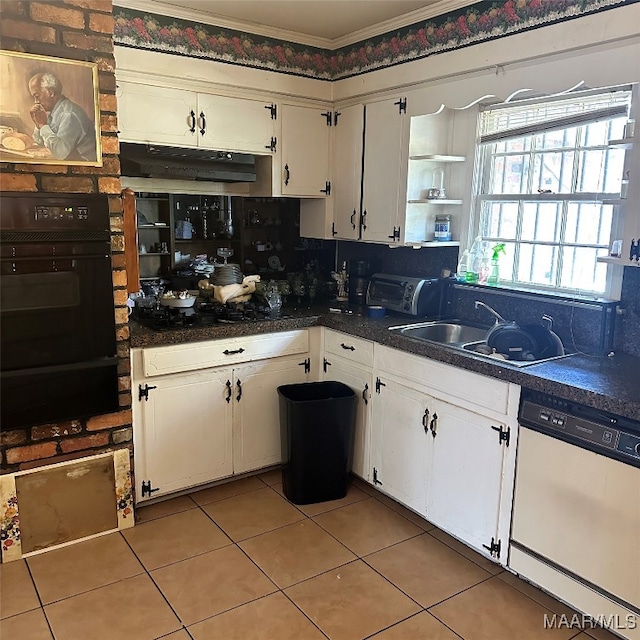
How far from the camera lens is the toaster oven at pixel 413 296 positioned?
328 cm

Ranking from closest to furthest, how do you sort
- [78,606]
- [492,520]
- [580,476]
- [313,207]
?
[580,476]
[78,606]
[492,520]
[313,207]

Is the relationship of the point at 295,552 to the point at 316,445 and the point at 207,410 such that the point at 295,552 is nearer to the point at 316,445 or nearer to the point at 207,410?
the point at 316,445

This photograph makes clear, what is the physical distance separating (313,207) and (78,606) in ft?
8.51

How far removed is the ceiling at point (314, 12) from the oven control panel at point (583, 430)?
6.53 ft

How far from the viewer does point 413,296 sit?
3.28 meters

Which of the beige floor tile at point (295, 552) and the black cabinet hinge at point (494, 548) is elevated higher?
the black cabinet hinge at point (494, 548)

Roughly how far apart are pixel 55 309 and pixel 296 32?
2.13 metres

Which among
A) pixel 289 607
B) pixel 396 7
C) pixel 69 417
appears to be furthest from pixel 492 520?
pixel 396 7

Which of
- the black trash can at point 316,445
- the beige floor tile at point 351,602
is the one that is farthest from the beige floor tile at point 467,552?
the black trash can at point 316,445

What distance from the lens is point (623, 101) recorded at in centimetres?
254

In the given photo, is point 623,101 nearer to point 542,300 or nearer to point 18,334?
point 542,300

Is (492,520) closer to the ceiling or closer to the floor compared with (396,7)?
closer to the floor

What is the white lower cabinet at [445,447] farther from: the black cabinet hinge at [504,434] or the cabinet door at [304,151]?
the cabinet door at [304,151]

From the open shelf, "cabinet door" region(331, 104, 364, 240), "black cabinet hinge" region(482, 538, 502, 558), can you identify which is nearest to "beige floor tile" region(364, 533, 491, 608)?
"black cabinet hinge" region(482, 538, 502, 558)
